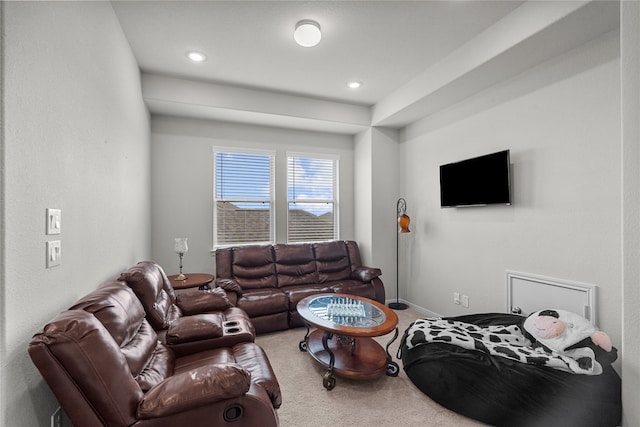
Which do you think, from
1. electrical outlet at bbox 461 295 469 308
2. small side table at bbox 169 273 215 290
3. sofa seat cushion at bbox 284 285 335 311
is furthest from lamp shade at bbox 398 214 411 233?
small side table at bbox 169 273 215 290

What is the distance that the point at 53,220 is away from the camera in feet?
4.43

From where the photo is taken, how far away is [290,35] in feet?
8.60

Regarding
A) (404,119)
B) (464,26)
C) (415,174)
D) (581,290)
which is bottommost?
(581,290)

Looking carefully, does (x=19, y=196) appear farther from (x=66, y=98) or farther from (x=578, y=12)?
(x=578, y=12)

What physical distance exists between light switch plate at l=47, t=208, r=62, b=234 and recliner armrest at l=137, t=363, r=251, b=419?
87cm

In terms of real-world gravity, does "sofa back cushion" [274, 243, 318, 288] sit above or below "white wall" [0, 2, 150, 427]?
below

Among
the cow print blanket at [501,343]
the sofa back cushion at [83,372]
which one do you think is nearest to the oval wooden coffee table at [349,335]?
the cow print blanket at [501,343]

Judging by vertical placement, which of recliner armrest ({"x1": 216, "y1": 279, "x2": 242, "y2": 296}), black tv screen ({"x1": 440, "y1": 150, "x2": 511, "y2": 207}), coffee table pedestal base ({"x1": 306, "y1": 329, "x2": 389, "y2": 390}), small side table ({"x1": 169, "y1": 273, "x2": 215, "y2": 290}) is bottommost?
coffee table pedestal base ({"x1": 306, "y1": 329, "x2": 389, "y2": 390})

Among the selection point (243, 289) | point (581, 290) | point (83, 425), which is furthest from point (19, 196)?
point (581, 290)

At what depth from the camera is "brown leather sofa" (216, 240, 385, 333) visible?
10.8ft

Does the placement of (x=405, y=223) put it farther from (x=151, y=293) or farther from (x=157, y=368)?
(x=157, y=368)

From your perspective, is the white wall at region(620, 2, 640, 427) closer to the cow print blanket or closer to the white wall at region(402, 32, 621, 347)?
the cow print blanket

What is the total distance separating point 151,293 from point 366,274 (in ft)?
8.60

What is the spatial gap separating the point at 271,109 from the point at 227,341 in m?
2.90
